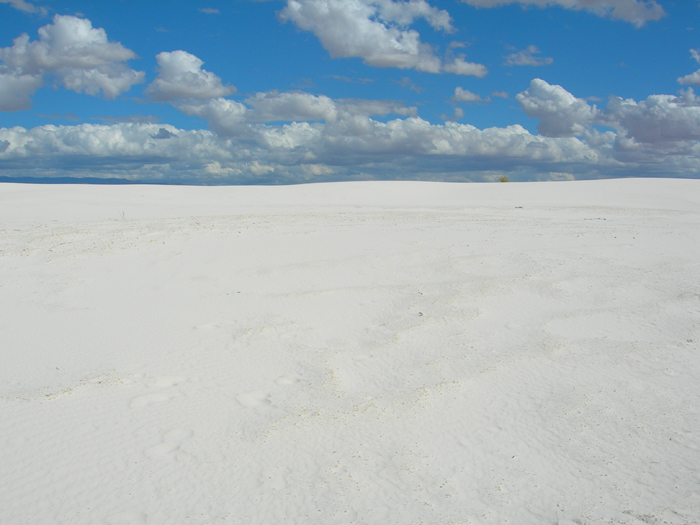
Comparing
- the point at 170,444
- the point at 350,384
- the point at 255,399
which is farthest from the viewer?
the point at 350,384

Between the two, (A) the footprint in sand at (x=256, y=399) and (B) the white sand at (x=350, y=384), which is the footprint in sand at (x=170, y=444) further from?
(A) the footprint in sand at (x=256, y=399)

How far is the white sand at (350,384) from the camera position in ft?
6.75

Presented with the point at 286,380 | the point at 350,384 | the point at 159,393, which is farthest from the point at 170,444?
the point at 350,384

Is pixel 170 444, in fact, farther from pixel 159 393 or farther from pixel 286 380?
pixel 286 380

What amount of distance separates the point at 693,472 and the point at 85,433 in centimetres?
284

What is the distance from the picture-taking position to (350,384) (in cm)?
302

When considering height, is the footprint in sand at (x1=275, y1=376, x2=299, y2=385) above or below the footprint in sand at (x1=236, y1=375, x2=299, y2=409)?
above

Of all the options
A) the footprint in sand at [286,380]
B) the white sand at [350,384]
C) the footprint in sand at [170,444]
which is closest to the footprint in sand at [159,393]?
the white sand at [350,384]

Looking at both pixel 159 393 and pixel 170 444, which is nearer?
pixel 170 444

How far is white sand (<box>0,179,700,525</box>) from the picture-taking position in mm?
2059

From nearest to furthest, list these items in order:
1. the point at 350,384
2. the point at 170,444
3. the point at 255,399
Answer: the point at 170,444 → the point at 255,399 → the point at 350,384

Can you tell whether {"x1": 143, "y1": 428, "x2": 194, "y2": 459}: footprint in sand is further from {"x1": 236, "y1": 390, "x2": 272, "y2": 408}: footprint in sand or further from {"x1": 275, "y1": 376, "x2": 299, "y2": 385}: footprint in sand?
{"x1": 275, "y1": 376, "x2": 299, "y2": 385}: footprint in sand

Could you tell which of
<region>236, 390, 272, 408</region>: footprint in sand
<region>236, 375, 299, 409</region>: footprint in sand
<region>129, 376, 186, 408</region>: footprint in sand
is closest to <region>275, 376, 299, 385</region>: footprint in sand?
<region>236, 375, 299, 409</region>: footprint in sand

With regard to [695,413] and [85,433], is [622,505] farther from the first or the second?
[85,433]
